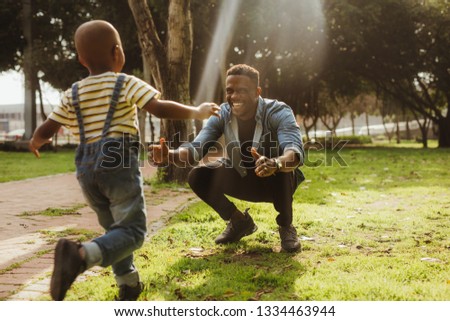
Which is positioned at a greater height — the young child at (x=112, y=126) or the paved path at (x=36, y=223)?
the young child at (x=112, y=126)

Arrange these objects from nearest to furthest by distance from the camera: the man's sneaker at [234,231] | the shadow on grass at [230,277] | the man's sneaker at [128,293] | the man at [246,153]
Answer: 1. the man's sneaker at [128,293]
2. the shadow on grass at [230,277]
3. the man at [246,153]
4. the man's sneaker at [234,231]

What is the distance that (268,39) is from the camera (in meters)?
23.2

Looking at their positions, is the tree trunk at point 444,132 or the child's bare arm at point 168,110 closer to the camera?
the child's bare arm at point 168,110

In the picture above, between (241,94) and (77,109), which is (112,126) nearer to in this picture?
(77,109)

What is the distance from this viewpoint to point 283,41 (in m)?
23.4

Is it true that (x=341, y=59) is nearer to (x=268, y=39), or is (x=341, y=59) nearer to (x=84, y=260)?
(x=268, y=39)

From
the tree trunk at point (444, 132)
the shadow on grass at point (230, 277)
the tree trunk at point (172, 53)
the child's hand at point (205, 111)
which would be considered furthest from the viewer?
the tree trunk at point (444, 132)

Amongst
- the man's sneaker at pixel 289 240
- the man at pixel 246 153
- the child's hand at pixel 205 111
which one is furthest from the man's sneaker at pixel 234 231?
the child's hand at pixel 205 111

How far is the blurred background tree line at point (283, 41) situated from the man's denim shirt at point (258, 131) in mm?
12069

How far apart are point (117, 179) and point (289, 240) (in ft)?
6.72

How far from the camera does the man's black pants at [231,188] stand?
467 cm

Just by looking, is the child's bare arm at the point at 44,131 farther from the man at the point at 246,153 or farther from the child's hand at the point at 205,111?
the man at the point at 246,153
